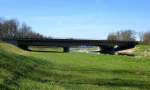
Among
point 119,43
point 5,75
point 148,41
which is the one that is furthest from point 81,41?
point 5,75

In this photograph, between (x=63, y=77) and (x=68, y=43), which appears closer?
(x=63, y=77)

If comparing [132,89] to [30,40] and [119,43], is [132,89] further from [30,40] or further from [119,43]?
[119,43]

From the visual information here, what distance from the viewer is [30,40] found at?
138m

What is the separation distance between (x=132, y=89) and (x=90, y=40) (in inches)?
5034

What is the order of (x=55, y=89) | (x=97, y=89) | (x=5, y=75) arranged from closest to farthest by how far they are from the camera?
(x=55, y=89) → (x=97, y=89) → (x=5, y=75)

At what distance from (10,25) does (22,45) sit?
174 ft

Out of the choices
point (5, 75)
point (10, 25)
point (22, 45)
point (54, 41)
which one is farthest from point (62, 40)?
point (5, 75)

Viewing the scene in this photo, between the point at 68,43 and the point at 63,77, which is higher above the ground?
the point at 63,77

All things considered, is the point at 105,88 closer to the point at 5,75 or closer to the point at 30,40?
the point at 5,75

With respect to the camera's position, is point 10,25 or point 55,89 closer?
point 55,89

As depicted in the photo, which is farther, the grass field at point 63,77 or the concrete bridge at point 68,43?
the concrete bridge at point 68,43

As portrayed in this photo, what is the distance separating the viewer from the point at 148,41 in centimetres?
18850

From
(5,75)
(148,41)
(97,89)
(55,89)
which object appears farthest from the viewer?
(148,41)

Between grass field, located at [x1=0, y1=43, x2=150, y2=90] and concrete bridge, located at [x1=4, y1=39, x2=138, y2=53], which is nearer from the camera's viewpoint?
grass field, located at [x1=0, y1=43, x2=150, y2=90]
